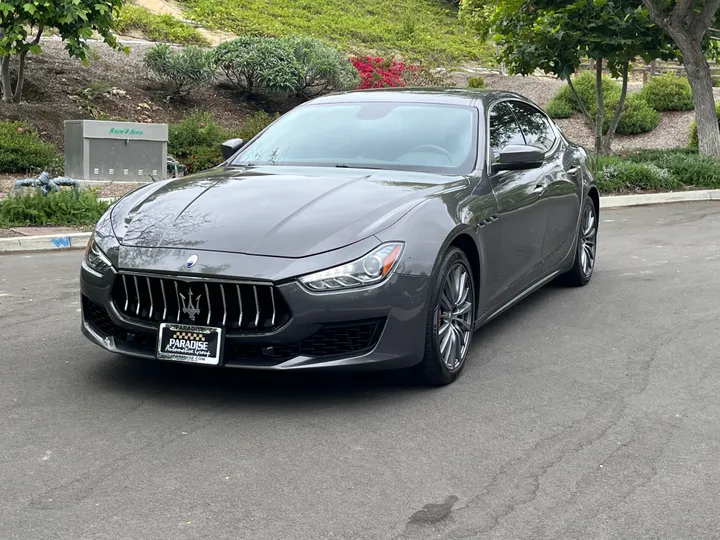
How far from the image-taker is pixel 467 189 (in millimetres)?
5777

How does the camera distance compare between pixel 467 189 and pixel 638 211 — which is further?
pixel 638 211

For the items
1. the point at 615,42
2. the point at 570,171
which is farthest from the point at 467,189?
the point at 615,42

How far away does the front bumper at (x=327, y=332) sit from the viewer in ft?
15.5

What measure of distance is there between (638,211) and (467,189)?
31.2ft

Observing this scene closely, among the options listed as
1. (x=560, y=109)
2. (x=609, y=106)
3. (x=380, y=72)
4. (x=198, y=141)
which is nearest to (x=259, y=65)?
(x=380, y=72)

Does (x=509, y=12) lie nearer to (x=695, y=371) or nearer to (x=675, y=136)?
(x=675, y=136)

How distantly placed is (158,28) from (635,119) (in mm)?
13065

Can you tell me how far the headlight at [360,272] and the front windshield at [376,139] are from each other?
1261 mm

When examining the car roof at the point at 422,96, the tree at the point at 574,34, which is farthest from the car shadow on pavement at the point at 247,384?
the tree at the point at 574,34

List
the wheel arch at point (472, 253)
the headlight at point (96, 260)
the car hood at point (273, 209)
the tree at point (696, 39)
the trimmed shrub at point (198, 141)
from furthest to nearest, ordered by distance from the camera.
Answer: the tree at point (696, 39), the trimmed shrub at point (198, 141), the wheel arch at point (472, 253), the headlight at point (96, 260), the car hood at point (273, 209)

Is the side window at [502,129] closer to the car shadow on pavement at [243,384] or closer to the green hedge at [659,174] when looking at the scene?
the car shadow on pavement at [243,384]

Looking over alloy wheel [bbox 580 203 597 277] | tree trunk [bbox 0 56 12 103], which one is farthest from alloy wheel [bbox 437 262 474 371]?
tree trunk [bbox 0 56 12 103]

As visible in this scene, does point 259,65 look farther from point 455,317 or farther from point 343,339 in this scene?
point 343,339

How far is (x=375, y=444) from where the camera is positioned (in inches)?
177
